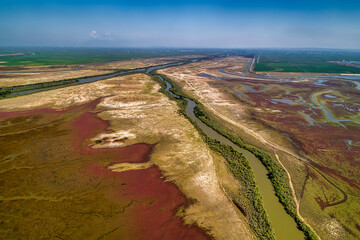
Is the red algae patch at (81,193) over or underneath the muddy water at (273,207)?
over

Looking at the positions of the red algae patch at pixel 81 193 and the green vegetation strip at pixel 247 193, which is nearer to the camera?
the red algae patch at pixel 81 193

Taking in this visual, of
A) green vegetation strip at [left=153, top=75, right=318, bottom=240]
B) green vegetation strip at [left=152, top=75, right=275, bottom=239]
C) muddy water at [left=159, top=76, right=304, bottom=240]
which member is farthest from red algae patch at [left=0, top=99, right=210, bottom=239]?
muddy water at [left=159, top=76, right=304, bottom=240]

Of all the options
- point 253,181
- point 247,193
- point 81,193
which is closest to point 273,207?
point 247,193

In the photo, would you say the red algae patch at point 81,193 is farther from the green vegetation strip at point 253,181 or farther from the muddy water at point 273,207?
the muddy water at point 273,207

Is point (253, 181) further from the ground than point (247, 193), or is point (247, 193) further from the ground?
point (253, 181)

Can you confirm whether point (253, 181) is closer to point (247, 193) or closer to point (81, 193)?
point (247, 193)

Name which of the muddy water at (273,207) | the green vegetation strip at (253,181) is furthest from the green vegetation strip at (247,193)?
the muddy water at (273,207)

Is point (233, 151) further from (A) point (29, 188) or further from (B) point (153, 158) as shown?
(A) point (29, 188)
